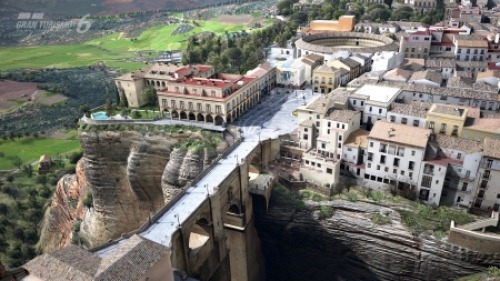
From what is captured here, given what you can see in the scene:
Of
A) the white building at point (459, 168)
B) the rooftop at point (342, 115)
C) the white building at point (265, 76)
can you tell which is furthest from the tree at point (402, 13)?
the white building at point (459, 168)

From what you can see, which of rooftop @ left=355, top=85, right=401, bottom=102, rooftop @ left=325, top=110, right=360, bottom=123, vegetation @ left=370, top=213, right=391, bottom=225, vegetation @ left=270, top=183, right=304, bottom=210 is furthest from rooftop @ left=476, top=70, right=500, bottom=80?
vegetation @ left=270, top=183, right=304, bottom=210

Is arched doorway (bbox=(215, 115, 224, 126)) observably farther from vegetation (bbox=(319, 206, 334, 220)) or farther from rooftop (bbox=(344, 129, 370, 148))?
vegetation (bbox=(319, 206, 334, 220))

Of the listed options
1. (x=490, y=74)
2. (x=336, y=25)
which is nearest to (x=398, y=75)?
(x=490, y=74)

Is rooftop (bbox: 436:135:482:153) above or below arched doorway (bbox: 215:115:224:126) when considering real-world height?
above

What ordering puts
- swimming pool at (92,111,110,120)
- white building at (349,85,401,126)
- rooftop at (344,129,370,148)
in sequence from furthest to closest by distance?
swimming pool at (92,111,110,120)
white building at (349,85,401,126)
rooftop at (344,129,370,148)

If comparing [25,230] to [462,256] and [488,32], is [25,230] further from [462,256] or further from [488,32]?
[488,32]

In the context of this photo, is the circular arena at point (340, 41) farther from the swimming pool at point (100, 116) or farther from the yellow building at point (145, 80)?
the swimming pool at point (100, 116)
